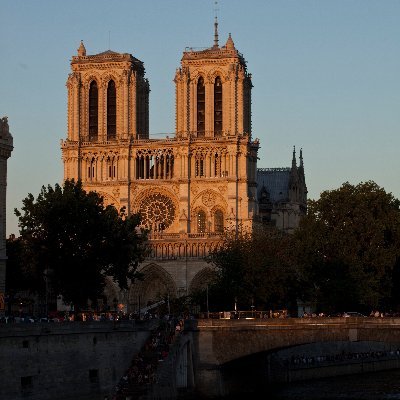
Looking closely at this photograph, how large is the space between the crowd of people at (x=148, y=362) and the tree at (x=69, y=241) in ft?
27.5

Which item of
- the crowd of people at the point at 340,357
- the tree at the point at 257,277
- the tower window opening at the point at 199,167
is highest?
the tower window opening at the point at 199,167

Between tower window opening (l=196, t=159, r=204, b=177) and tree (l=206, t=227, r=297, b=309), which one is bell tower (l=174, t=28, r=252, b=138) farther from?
tree (l=206, t=227, r=297, b=309)

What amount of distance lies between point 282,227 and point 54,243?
250 feet

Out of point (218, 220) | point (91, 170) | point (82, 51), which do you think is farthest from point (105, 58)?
point (218, 220)

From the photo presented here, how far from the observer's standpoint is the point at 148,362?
78562 millimetres

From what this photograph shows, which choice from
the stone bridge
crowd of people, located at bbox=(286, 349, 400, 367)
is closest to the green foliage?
crowd of people, located at bbox=(286, 349, 400, 367)

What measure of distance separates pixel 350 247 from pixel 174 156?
4269 cm

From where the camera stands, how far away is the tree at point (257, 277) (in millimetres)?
110375

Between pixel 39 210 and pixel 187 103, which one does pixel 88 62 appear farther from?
pixel 39 210

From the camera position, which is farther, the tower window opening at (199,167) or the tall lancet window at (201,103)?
the tall lancet window at (201,103)

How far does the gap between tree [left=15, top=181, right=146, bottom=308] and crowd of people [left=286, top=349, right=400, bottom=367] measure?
19.6 m

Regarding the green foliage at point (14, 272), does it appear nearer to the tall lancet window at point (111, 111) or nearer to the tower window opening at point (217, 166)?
the tall lancet window at point (111, 111)

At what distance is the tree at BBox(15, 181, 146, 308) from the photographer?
92.8 meters

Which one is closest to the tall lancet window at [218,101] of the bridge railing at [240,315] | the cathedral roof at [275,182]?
the cathedral roof at [275,182]
